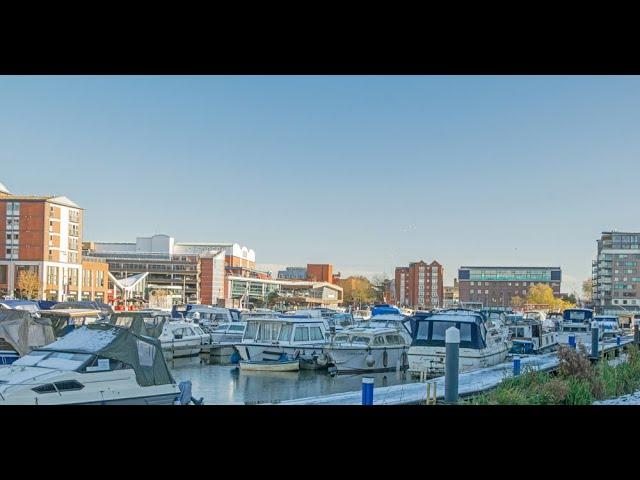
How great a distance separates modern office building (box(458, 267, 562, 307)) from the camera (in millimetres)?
81562

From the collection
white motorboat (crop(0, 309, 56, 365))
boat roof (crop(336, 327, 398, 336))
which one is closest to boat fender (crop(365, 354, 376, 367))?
boat roof (crop(336, 327, 398, 336))

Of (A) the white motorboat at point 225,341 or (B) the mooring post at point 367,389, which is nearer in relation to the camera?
(B) the mooring post at point 367,389

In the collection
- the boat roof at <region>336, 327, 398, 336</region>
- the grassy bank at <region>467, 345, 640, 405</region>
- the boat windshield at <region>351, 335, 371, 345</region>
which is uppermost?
the grassy bank at <region>467, 345, 640, 405</region>

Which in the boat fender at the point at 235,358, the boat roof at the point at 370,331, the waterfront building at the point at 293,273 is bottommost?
the boat fender at the point at 235,358

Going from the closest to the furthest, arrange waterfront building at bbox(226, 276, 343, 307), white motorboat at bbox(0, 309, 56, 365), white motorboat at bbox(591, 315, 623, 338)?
white motorboat at bbox(0, 309, 56, 365)
white motorboat at bbox(591, 315, 623, 338)
waterfront building at bbox(226, 276, 343, 307)

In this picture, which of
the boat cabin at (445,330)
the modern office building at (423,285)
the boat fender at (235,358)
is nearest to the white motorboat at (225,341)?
the boat fender at (235,358)

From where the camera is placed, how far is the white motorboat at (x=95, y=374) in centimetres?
923

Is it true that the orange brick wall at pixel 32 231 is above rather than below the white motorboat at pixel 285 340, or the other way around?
above

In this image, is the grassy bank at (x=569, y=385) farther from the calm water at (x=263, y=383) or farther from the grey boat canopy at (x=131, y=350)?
the calm water at (x=263, y=383)

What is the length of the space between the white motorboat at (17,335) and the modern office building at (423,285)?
77.5 meters

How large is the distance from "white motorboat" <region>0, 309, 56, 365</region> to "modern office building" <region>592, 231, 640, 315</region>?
2334 inches

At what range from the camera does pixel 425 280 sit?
92.6 metres

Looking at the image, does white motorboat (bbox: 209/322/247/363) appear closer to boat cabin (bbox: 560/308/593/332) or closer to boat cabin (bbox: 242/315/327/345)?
boat cabin (bbox: 242/315/327/345)

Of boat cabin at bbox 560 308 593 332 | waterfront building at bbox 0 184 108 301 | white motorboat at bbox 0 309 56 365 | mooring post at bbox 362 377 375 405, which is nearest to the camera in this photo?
mooring post at bbox 362 377 375 405
